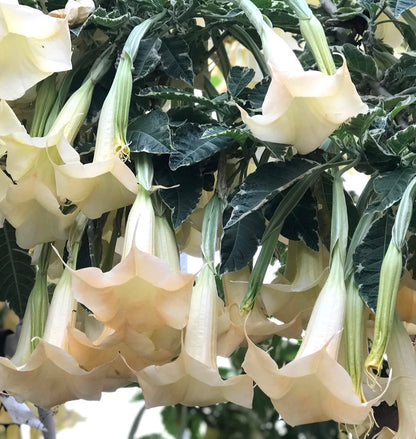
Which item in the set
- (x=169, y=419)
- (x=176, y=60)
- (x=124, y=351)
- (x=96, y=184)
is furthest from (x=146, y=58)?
(x=169, y=419)

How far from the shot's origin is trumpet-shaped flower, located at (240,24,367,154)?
1.70 ft

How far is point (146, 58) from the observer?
669 millimetres

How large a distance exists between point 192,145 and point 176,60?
0.12 meters

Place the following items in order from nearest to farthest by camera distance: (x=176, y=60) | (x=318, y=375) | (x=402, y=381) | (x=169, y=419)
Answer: (x=318, y=375) → (x=402, y=381) → (x=176, y=60) → (x=169, y=419)

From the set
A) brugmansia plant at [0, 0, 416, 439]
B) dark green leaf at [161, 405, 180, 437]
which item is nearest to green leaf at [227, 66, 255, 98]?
brugmansia plant at [0, 0, 416, 439]

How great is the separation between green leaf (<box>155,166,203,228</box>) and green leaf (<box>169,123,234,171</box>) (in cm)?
2

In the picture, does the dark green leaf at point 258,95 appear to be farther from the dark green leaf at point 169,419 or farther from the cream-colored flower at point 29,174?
the dark green leaf at point 169,419

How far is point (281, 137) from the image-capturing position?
54cm

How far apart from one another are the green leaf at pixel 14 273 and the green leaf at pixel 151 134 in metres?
0.23

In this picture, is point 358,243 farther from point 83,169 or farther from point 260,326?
point 83,169

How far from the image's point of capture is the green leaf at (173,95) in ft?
2.13

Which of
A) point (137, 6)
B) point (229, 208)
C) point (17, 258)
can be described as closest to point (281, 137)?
point (229, 208)

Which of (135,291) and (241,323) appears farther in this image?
(241,323)

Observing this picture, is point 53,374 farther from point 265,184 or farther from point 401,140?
point 401,140
